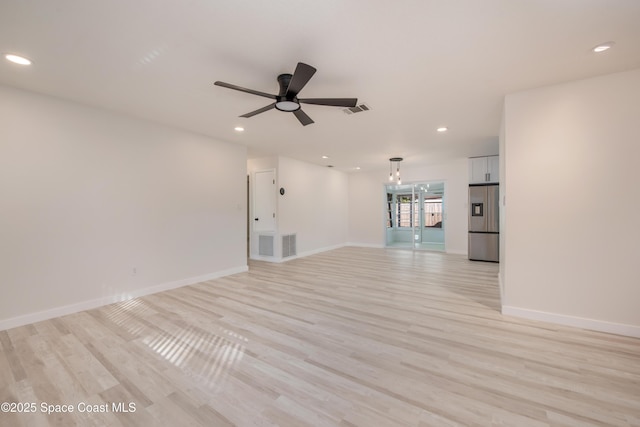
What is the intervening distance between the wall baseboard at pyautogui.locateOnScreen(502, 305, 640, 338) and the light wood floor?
0.35 ft

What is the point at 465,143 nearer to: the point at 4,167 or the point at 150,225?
the point at 150,225

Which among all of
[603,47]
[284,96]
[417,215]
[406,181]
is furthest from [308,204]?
[603,47]

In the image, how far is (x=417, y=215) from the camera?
30.1ft

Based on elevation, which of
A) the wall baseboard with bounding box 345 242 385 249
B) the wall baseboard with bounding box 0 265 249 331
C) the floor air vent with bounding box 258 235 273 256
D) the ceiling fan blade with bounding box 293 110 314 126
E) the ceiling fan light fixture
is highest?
the ceiling fan blade with bounding box 293 110 314 126

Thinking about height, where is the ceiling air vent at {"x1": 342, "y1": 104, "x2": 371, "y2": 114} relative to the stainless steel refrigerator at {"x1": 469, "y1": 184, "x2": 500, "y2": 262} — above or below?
above

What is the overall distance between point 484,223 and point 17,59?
8179mm

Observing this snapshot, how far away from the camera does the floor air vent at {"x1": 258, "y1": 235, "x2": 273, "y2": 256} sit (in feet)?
21.8

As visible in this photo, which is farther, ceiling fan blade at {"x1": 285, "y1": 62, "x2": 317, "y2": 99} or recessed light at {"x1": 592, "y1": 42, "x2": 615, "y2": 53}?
recessed light at {"x1": 592, "y1": 42, "x2": 615, "y2": 53}

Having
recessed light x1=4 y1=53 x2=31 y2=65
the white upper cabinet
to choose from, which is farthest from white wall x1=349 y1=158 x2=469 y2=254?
recessed light x1=4 y1=53 x2=31 y2=65

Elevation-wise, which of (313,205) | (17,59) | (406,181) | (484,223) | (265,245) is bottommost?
(265,245)

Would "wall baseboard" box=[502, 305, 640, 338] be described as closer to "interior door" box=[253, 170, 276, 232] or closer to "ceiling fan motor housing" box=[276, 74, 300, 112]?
"ceiling fan motor housing" box=[276, 74, 300, 112]

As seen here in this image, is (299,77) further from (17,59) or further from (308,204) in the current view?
(308,204)

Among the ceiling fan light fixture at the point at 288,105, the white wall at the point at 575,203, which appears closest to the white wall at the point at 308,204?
the ceiling fan light fixture at the point at 288,105

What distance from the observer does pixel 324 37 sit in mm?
2082
